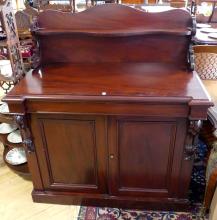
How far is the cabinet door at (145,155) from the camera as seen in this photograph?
1.20 meters

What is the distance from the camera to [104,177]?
1.39 metres

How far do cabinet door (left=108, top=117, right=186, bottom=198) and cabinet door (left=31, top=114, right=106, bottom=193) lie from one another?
72mm

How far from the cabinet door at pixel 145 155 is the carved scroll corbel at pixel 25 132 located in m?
0.43

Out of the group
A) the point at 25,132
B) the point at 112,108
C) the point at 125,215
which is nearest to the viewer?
the point at 112,108

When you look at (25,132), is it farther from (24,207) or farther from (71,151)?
(24,207)

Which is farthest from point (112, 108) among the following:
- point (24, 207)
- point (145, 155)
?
point (24, 207)

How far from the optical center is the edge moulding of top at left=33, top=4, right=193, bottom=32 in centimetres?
130

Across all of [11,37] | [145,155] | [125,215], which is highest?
[11,37]

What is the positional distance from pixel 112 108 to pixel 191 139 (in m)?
0.42

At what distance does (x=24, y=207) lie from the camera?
154cm

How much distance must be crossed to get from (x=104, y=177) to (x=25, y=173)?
2.07 ft

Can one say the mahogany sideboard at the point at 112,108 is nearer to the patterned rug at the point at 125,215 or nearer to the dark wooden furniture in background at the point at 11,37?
the patterned rug at the point at 125,215

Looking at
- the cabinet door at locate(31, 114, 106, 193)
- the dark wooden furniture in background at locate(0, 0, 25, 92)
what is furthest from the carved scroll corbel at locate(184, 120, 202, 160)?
the dark wooden furniture in background at locate(0, 0, 25, 92)

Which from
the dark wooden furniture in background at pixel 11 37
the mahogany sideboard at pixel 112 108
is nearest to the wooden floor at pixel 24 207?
the mahogany sideboard at pixel 112 108
